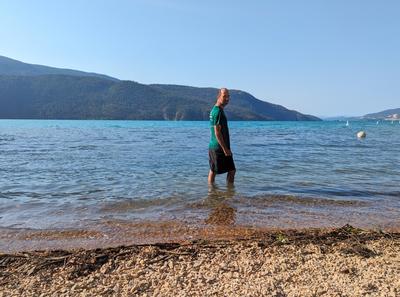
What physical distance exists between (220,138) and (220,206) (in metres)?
1.56

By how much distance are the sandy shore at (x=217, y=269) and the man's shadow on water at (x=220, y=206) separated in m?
1.43

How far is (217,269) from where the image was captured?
4.24m

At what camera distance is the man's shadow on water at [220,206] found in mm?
6922

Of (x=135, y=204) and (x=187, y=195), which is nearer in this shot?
(x=135, y=204)

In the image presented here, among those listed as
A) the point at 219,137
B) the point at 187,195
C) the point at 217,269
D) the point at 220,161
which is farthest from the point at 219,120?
the point at 217,269

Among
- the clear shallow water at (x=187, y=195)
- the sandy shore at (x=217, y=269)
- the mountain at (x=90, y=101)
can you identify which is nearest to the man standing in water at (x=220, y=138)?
the clear shallow water at (x=187, y=195)

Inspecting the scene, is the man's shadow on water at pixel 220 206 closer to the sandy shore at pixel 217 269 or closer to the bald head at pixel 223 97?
the sandy shore at pixel 217 269

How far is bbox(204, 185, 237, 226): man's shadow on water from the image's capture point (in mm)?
6922

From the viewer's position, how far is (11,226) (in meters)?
6.40

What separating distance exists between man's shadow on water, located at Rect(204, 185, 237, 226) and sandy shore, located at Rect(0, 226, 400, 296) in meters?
1.43

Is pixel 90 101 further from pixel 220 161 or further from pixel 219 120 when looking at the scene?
pixel 219 120

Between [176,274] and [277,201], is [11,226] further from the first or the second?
[277,201]

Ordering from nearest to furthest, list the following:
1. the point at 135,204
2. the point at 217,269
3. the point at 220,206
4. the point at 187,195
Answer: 1. the point at 217,269
2. the point at 220,206
3. the point at 135,204
4. the point at 187,195

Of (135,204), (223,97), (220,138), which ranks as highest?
(223,97)
